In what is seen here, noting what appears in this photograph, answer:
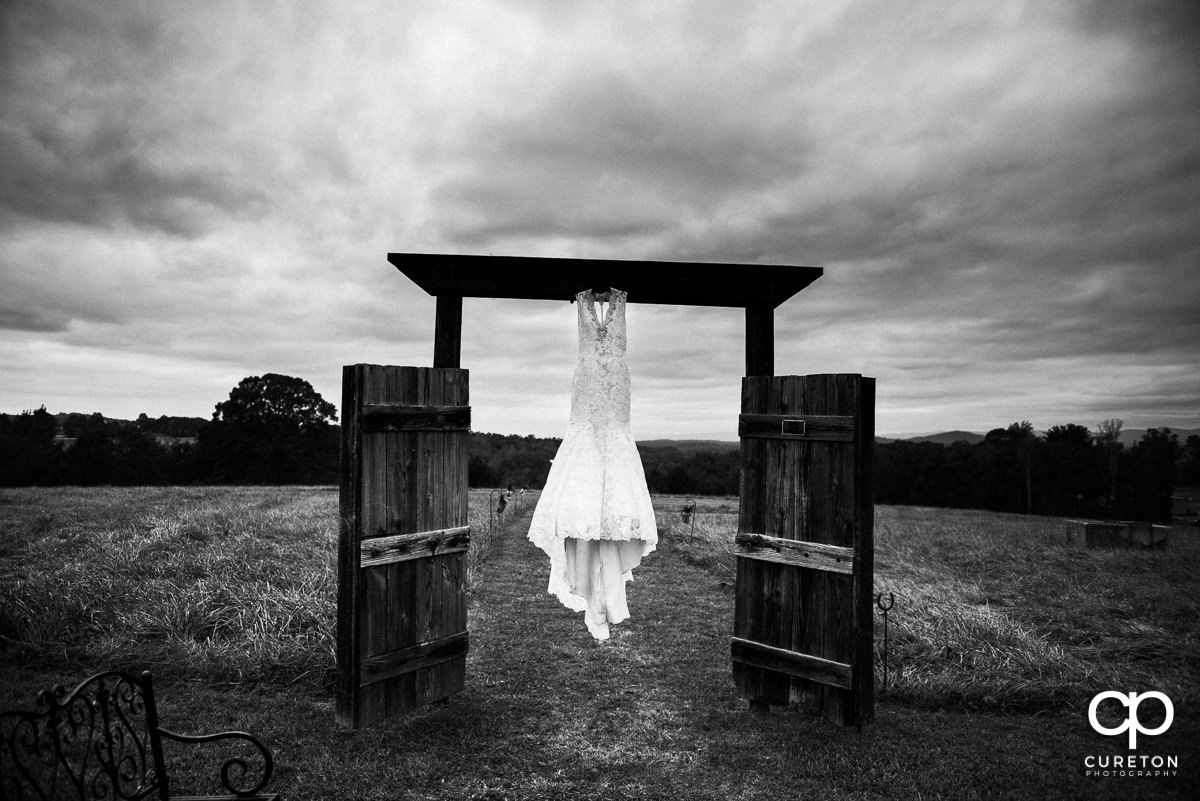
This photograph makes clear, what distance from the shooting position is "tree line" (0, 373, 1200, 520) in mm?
40844

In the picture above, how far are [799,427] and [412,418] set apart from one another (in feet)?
11.9

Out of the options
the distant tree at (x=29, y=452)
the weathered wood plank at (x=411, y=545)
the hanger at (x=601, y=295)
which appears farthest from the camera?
the distant tree at (x=29, y=452)

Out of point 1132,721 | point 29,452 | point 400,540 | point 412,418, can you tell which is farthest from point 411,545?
point 29,452

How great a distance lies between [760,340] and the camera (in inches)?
243

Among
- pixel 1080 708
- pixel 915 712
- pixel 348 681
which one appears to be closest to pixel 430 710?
pixel 348 681

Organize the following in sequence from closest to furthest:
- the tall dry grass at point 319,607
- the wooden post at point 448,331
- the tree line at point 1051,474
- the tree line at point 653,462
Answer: the wooden post at point 448,331
the tall dry grass at point 319,607
the tree line at point 653,462
the tree line at point 1051,474

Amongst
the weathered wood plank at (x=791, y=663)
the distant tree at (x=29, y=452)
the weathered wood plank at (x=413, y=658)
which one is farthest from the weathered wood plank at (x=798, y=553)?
the distant tree at (x=29, y=452)

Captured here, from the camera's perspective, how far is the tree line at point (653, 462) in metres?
40.8

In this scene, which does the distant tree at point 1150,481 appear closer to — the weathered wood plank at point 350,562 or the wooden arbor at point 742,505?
the wooden arbor at point 742,505

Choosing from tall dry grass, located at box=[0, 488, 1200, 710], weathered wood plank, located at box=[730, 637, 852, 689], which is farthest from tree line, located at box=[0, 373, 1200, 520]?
weathered wood plank, located at box=[730, 637, 852, 689]

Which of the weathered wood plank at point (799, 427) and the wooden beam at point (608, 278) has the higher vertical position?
the wooden beam at point (608, 278)

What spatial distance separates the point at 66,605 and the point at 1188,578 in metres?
20.8

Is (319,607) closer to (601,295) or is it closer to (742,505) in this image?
(742,505)

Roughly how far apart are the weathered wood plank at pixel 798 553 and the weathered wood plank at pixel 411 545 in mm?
2814
